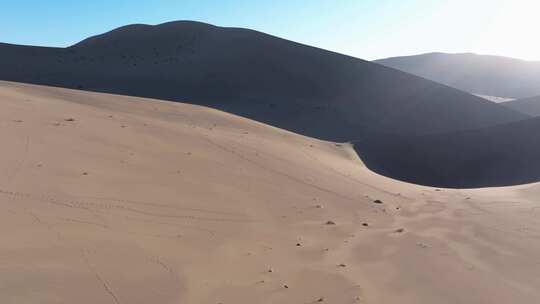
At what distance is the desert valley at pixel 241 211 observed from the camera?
14.3 ft

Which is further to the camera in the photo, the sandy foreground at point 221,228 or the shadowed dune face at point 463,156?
the shadowed dune face at point 463,156

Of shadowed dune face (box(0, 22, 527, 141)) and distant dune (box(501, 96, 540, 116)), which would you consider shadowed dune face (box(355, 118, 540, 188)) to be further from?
distant dune (box(501, 96, 540, 116))

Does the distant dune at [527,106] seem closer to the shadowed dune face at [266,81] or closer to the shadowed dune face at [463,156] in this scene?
the shadowed dune face at [266,81]

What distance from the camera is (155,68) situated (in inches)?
1252

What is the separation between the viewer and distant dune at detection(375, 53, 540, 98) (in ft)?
259

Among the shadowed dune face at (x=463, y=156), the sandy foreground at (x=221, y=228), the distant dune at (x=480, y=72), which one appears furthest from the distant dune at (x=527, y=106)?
the distant dune at (x=480, y=72)

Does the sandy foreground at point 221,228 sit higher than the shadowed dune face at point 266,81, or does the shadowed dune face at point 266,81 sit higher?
the shadowed dune face at point 266,81

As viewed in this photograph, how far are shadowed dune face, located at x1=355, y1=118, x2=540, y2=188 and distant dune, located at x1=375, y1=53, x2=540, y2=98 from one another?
60.9m

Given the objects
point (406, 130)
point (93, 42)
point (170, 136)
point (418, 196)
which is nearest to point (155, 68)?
point (93, 42)

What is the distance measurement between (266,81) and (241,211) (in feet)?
78.1

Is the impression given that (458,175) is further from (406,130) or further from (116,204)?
(116,204)

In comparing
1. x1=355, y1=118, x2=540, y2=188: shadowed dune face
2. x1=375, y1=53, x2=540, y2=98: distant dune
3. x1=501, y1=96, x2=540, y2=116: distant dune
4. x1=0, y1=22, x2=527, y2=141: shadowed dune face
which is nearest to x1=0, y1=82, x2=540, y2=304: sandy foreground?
x1=355, y1=118, x2=540, y2=188: shadowed dune face

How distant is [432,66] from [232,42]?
63.7m

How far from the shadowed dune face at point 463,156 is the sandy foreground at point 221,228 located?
5499mm
